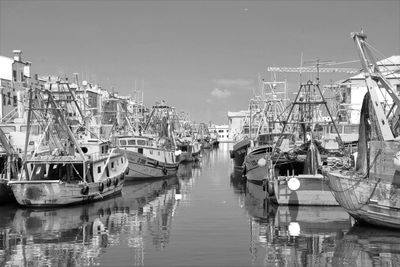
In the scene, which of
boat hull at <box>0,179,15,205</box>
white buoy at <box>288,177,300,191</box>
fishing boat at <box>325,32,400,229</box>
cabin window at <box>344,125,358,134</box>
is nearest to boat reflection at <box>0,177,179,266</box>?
boat hull at <box>0,179,15,205</box>

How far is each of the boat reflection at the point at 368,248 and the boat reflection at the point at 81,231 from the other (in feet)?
23.5

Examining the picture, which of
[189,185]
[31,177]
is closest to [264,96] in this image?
[189,185]

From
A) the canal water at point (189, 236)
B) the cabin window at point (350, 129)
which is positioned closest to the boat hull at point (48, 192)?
the canal water at point (189, 236)

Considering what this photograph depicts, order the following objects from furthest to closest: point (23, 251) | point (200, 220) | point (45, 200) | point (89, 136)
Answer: point (89, 136) < point (45, 200) < point (200, 220) < point (23, 251)

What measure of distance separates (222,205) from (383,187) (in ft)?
43.1

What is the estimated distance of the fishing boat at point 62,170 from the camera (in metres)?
29.8

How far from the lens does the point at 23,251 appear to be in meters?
20.0

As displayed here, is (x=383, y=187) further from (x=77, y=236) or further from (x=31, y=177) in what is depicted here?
(x=31, y=177)

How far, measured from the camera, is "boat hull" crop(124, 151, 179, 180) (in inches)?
1903

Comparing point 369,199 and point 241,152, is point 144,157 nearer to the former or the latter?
point 241,152

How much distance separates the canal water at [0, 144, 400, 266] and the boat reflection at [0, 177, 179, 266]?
0.12 ft

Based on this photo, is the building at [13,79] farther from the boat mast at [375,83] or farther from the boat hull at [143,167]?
the boat mast at [375,83]

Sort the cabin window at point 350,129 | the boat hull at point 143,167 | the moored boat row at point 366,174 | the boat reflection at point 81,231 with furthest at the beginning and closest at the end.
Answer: the cabin window at point 350,129, the boat hull at point 143,167, the moored boat row at point 366,174, the boat reflection at point 81,231

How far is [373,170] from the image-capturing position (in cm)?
2270
